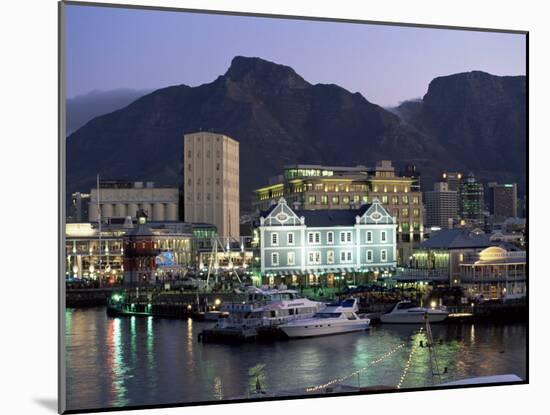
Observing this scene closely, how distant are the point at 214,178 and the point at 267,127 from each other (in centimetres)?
196

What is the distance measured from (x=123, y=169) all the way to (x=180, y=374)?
5.69m

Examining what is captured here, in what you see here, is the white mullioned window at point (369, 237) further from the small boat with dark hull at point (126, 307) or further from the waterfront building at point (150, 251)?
the waterfront building at point (150, 251)

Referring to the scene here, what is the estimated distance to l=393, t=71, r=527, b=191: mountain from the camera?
1243 centimetres

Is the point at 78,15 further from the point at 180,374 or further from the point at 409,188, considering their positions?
the point at 409,188

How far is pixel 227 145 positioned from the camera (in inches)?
607

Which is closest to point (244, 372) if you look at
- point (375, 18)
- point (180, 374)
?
point (180, 374)

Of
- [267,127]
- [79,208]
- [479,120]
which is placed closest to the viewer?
[479,120]

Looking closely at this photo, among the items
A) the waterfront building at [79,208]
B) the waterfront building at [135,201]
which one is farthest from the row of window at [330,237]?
the waterfront building at [135,201]

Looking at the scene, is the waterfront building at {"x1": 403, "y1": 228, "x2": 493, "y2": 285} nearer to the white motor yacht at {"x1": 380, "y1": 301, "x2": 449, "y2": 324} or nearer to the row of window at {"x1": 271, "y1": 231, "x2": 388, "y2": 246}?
the white motor yacht at {"x1": 380, "y1": 301, "x2": 449, "y2": 324}

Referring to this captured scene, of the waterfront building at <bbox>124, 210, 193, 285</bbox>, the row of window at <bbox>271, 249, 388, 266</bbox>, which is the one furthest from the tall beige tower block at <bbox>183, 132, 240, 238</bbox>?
the waterfront building at <bbox>124, 210, 193, 285</bbox>

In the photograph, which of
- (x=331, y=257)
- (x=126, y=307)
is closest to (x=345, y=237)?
(x=331, y=257)

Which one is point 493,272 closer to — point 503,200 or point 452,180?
point 452,180

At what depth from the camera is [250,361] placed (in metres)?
14.3

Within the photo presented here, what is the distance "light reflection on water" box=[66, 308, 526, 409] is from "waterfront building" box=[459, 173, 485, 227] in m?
1.76
